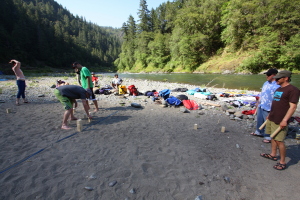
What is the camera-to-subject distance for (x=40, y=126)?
559 cm

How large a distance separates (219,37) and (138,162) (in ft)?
166

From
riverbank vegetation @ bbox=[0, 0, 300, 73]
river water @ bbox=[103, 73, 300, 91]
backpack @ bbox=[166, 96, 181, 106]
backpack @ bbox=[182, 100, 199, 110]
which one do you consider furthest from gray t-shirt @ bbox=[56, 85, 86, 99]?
riverbank vegetation @ bbox=[0, 0, 300, 73]

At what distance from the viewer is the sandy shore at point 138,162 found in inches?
111

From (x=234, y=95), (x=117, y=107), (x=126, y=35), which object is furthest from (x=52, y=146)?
(x=126, y=35)

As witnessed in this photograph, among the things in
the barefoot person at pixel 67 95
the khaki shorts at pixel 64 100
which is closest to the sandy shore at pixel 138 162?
the barefoot person at pixel 67 95

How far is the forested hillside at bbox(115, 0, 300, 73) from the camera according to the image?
28584 mm

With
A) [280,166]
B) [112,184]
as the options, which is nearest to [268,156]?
[280,166]

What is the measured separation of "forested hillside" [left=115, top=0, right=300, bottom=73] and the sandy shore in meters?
31.7

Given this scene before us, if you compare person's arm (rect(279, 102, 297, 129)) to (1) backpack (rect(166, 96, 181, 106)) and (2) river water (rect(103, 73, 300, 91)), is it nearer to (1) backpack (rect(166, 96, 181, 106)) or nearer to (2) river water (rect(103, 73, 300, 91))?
(1) backpack (rect(166, 96, 181, 106))

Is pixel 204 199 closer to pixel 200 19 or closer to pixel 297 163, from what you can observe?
pixel 297 163

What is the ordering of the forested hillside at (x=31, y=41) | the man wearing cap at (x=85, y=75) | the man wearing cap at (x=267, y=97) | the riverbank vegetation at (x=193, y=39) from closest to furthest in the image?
the man wearing cap at (x=267, y=97)
the man wearing cap at (x=85, y=75)
the riverbank vegetation at (x=193, y=39)
the forested hillside at (x=31, y=41)

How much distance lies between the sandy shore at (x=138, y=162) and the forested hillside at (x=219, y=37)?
3168 cm

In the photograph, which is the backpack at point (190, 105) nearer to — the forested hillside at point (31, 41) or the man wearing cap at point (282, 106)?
the man wearing cap at point (282, 106)

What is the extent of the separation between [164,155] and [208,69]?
38494 millimetres
